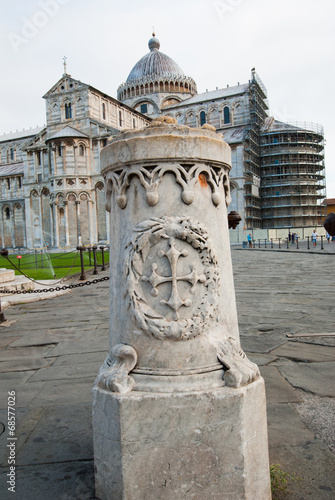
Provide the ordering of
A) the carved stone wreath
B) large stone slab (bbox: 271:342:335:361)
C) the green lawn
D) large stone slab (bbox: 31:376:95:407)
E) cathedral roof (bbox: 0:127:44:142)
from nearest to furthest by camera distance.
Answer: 1. the carved stone wreath
2. large stone slab (bbox: 31:376:95:407)
3. large stone slab (bbox: 271:342:335:361)
4. the green lawn
5. cathedral roof (bbox: 0:127:44:142)

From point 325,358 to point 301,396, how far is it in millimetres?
899

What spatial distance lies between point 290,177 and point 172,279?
4329 cm

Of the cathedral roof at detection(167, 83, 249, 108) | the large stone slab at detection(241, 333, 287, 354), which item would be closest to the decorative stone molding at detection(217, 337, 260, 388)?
the large stone slab at detection(241, 333, 287, 354)

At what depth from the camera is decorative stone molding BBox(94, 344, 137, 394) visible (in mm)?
1669

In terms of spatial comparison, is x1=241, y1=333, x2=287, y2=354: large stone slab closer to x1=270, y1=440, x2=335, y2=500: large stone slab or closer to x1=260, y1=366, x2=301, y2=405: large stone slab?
x1=260, y1=366, x2=301, y2=405: large stone slab

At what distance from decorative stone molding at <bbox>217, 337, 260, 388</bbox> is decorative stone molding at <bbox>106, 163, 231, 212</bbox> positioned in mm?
626

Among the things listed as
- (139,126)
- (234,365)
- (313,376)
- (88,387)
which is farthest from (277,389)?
(139,126)

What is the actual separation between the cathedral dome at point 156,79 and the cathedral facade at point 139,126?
4.5 inches

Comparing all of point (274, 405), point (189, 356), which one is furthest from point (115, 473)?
point (274, 405)

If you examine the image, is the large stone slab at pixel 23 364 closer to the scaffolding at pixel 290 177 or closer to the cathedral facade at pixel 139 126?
the cathedral facade at pixel 139 126

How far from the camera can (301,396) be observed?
261 centimetres

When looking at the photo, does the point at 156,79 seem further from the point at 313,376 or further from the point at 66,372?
the point at 313,376

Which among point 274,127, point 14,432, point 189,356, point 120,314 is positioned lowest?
point 14,432

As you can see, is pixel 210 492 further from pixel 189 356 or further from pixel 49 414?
pixel 49 414
